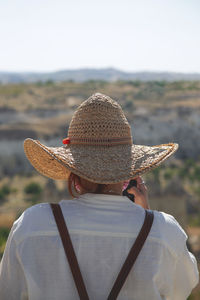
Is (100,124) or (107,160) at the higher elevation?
(100,124)

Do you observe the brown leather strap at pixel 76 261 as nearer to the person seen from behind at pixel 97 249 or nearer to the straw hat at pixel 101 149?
the person seen from behind at pixel 97 249

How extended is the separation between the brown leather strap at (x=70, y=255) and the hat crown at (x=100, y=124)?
0.35 m

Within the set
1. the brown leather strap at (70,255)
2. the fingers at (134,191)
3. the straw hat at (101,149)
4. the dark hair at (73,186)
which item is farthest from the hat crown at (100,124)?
the brown leather strap at (70,255)

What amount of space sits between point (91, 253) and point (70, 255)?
3.0 inches

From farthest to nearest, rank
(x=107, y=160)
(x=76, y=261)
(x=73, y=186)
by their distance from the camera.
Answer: (x=73, y=186) → (x=107, y=160) → (x=76, y=261)

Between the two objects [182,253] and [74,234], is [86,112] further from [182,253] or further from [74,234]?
[182,253]

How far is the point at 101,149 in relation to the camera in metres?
1.68

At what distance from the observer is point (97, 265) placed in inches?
59.7

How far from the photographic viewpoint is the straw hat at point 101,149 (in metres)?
1.64

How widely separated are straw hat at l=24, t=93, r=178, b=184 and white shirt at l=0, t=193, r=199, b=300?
14 cm

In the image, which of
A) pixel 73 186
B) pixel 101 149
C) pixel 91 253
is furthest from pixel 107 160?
pixel 91 253

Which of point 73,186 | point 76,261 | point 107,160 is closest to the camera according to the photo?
point 76,261

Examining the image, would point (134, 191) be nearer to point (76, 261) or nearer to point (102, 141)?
point (102, 141)

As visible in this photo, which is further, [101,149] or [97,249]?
[101,149]
